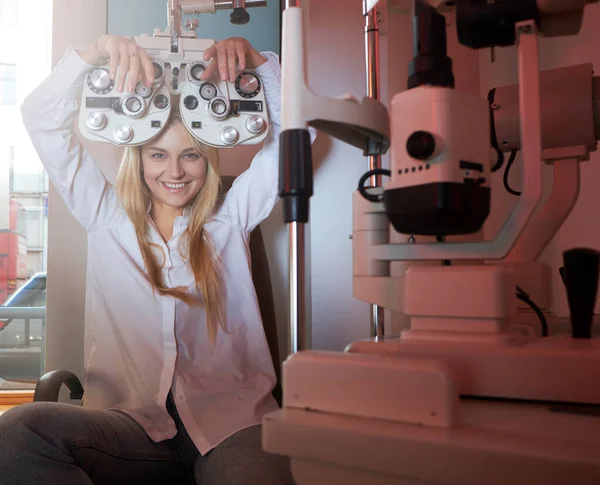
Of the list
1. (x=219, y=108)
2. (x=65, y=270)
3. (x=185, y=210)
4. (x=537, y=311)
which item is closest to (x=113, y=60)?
(x=219, y=108)

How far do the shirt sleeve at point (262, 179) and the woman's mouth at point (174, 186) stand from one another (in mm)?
99

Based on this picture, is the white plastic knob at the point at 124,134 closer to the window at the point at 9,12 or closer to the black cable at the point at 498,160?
the window at the point at 9,12

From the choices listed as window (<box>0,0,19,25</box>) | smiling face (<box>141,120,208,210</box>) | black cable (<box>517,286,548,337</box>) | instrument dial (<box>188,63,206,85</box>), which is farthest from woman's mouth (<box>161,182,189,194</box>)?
black cable (<box>517,286,548,337</box>)

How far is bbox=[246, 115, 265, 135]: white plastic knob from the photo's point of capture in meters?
1.15

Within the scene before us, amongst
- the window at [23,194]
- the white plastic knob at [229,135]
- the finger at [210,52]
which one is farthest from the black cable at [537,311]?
the window at [23,194]

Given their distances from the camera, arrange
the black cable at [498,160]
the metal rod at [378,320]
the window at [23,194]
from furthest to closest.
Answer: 1. the window at [23,194]
2. the metal rod at [378,320]
3. the black cable at [498,160]

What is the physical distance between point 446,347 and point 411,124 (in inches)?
7.4

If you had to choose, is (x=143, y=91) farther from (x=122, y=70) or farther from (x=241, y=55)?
(x=241, y=55)

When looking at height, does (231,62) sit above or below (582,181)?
above

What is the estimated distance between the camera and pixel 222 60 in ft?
3.73

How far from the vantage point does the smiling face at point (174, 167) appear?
115 centimetres

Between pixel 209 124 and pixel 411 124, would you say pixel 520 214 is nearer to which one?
pixel 411 124

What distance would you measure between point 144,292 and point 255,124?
44 cm

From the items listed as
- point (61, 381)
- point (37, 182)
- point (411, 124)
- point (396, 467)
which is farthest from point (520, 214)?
point (37, 182)
